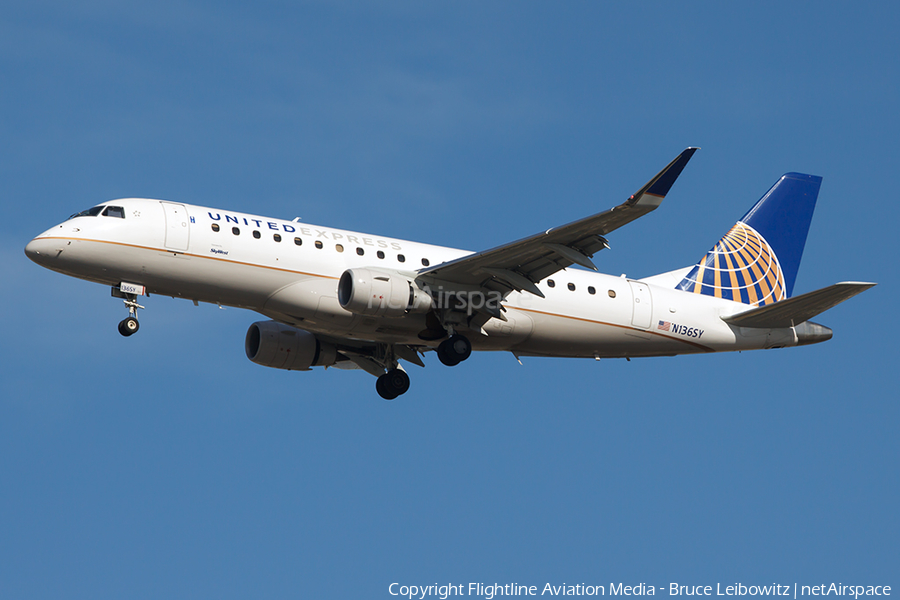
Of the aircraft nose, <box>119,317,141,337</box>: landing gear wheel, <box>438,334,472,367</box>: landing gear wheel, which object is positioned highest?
the aircraft nose

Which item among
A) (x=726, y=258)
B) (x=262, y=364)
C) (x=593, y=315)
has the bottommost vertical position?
(x=262, y=364)

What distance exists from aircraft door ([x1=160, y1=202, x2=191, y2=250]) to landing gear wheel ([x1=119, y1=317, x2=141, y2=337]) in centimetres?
234

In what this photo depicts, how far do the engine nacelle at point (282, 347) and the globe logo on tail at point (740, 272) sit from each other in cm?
1202

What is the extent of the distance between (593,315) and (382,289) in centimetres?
679

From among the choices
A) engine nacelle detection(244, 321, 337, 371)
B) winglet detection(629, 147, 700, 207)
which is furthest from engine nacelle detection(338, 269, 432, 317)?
winglet detection(629, 147, 700, 207)

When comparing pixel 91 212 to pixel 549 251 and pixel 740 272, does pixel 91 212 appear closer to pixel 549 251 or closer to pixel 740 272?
pixel 549 251

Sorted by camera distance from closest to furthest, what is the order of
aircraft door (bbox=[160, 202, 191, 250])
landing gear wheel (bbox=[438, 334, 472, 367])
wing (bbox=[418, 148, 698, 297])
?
1. wing (bbox=[418, 148, 698, 297])
2. aircraft door (bbox=[160, 202, 191, 250])
3. landing gear wheel (bbox=[438, 334, 472, 367])

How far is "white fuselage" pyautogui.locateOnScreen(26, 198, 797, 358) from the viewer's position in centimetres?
2733

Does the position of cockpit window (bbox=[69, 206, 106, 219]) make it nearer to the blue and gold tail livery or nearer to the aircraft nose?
the aircraft nose

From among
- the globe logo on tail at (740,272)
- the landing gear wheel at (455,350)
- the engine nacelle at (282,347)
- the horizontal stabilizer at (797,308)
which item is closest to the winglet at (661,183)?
the horizontal stabilizer at (797,308)

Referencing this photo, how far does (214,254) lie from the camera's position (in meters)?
27.5

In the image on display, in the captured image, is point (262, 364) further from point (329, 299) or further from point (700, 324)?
point (700, 324)

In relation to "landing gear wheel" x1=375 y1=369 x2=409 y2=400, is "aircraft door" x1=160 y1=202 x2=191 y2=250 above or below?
above

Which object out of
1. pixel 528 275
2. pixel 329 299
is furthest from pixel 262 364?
pixel 528 275
